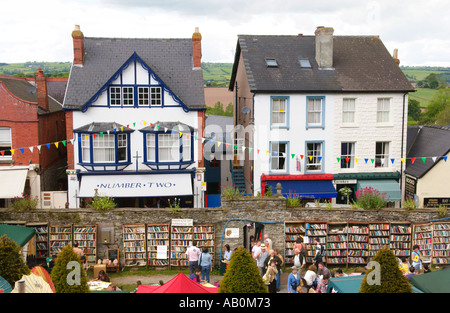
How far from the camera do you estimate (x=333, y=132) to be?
26.0 meters

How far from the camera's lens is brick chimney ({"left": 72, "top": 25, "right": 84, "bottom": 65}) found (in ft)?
81.4

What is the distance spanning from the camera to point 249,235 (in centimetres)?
2073

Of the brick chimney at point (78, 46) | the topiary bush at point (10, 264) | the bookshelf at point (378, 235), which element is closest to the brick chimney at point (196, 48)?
the brick chimney at point (78, 46)

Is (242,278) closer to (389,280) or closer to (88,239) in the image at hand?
(389,280)

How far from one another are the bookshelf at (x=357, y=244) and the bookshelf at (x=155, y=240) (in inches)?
294

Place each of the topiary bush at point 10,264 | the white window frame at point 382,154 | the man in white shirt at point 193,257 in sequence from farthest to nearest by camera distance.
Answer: the white window frame at point 382,154, the man in white shirt at point 193,257, the topiary bush at point 10,264

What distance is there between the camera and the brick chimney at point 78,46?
81.4 ft

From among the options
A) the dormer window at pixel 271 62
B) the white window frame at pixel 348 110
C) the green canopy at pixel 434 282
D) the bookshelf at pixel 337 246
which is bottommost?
the bookshelf at pixel 337 246

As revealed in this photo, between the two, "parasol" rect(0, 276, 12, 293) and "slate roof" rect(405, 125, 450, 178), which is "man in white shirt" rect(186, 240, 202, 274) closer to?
"parasol" rect(0, 276, 12, 293)

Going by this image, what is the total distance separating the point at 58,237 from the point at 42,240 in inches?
25.4

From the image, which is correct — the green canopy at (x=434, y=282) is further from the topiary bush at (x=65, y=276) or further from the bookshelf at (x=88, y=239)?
the bookshelf at (x=88, y=239)

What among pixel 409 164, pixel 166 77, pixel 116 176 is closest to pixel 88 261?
pixel 116 176

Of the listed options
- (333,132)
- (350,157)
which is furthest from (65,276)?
(350,157)

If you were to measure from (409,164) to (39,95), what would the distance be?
22031mm
